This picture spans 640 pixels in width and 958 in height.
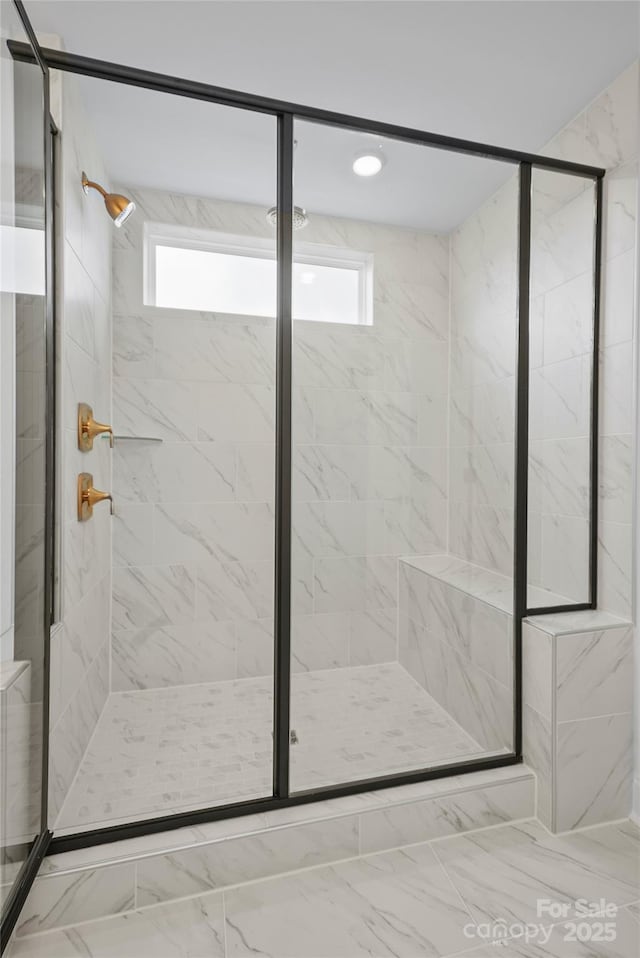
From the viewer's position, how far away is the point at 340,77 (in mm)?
1659

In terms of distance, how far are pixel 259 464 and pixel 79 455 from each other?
0.75 metres

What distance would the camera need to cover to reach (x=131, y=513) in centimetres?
192

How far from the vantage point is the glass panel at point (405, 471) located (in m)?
1.52

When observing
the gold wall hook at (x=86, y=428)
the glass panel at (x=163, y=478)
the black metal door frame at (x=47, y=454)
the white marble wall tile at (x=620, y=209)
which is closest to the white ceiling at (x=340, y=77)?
the glass panel at (x=163, y=478)

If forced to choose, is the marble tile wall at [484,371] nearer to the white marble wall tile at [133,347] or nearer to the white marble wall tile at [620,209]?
the white marble wall tile at [620,209]

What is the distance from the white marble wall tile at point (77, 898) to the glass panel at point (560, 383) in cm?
151

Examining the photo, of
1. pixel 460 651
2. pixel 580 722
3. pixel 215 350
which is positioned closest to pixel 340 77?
pixel 215 350

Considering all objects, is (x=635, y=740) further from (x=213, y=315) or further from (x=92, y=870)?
(x=213, y=315)

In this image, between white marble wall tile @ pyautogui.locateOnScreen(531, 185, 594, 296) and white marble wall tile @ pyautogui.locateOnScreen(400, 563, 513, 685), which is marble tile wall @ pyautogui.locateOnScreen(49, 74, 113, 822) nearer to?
white marble wall tile @ pyautogui.locateOnScreen(400, 563, 513, 685)

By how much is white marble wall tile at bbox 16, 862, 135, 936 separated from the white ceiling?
1.94 m

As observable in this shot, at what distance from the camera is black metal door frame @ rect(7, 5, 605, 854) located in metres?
1.32

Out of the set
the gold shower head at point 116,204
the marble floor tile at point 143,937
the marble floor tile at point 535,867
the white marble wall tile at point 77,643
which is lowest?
the marble floor tile at point 143,937

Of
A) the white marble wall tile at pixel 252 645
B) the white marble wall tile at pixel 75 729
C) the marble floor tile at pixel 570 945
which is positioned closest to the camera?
the marble floor tile at pixel 570 945

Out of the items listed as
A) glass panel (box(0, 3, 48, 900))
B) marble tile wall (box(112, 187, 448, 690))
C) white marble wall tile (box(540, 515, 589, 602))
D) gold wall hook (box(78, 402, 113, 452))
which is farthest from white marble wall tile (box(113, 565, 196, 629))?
white marble wall tile (box(540, 515, 589, 602))
